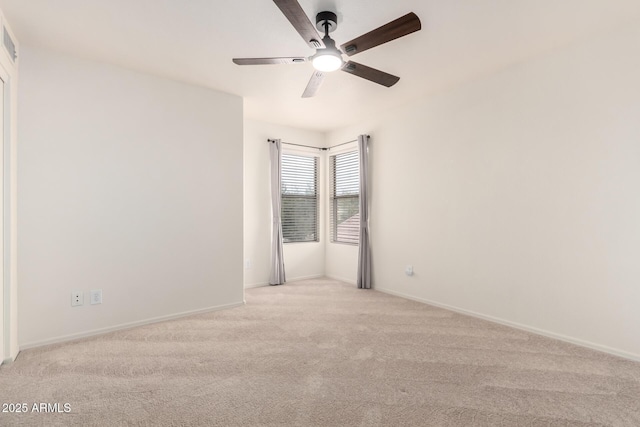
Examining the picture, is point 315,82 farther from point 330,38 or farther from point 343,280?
point 343,280

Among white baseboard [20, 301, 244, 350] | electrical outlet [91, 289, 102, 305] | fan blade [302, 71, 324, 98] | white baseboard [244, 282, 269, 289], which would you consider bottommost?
white baseboard [20, 301, 244, 350]

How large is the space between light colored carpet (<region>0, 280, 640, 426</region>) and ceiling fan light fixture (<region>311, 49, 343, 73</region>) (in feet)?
7.02

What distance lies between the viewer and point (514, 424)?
1.70 metres

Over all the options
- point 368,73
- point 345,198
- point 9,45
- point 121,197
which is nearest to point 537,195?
point 368,73

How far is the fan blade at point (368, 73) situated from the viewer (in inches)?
95.4

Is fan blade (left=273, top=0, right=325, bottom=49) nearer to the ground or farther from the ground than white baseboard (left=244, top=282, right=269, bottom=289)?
farther from the ground

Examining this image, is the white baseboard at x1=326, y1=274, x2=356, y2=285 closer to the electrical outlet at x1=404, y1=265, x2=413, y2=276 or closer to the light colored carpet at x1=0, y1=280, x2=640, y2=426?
the electrical outlet at x1=404, y1=265, x2=413, y2=276

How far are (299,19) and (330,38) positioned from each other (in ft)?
1.38

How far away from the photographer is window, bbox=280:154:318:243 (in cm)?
521

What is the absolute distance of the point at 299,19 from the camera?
1854 mm

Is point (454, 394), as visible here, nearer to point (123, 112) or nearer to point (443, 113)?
point (443, 113)

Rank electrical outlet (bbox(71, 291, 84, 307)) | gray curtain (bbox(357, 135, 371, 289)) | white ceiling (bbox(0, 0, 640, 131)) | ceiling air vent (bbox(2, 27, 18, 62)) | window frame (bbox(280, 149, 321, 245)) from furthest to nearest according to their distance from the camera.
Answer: window frame (bbox(280, 149, 321, 245)), gray curtain (bbox(357, 135, 371, 289)), electrical outlet (bbox(71, 291, 84, 307)), ceiling air vent (bbox(2, 27, 18, 62)), white ceiling (bbox(0, 0, 640, 131))

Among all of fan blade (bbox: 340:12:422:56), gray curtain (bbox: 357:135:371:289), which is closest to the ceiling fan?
fan blade (bbox: 340:12:422:56)

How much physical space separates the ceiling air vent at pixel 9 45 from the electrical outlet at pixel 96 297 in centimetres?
196
